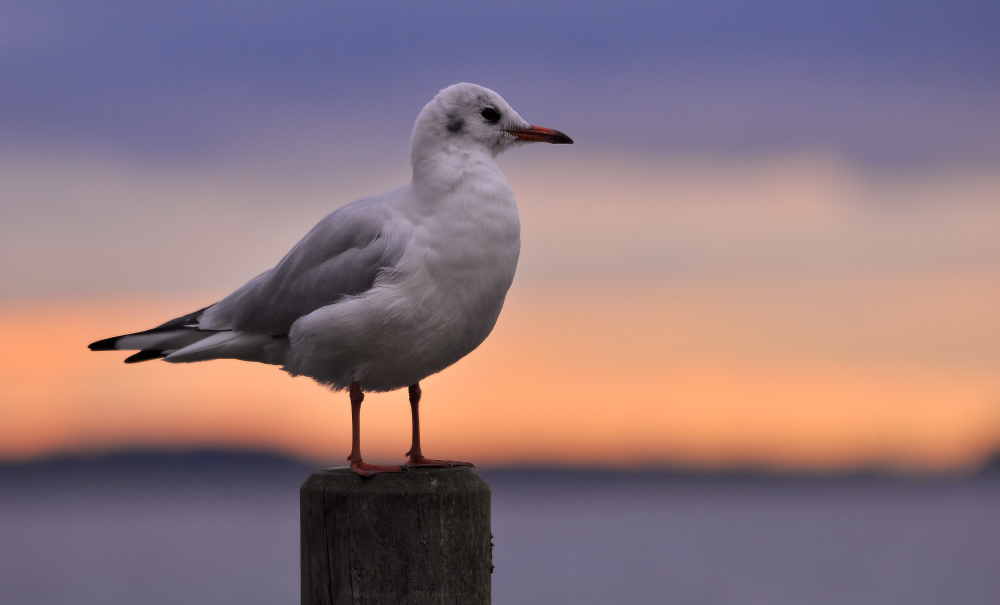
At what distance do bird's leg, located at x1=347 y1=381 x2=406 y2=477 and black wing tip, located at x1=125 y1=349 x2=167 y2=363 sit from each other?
1762mm

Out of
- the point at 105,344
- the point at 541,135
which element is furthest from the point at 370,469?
the point at 105,344

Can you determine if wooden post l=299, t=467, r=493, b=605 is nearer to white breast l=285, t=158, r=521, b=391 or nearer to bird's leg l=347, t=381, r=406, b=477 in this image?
bird's leg l=347, t=381, r=406, b=477

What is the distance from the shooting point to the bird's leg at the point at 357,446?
4.91m

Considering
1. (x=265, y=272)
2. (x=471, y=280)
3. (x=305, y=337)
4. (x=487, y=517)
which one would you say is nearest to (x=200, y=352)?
(x=265, y=272)

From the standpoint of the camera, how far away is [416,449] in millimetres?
6066

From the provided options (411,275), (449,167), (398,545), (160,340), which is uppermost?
(449,167)

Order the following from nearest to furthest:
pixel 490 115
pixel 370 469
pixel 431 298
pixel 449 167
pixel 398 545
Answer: pixel 398 545 < pixel 370 469 < pixel 431 298 < pixel 449 167 < pixel 490 115

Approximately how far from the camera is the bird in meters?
5.81

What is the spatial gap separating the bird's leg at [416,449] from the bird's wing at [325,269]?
32.0 inches

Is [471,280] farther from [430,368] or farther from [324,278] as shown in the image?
[324,278]

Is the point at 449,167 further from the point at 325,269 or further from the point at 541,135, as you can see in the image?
the point at 325,269

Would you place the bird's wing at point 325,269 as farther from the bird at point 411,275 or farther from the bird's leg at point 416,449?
the bird's leg at point 416,449

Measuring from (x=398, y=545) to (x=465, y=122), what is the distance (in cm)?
293

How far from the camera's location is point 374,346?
5.86m
